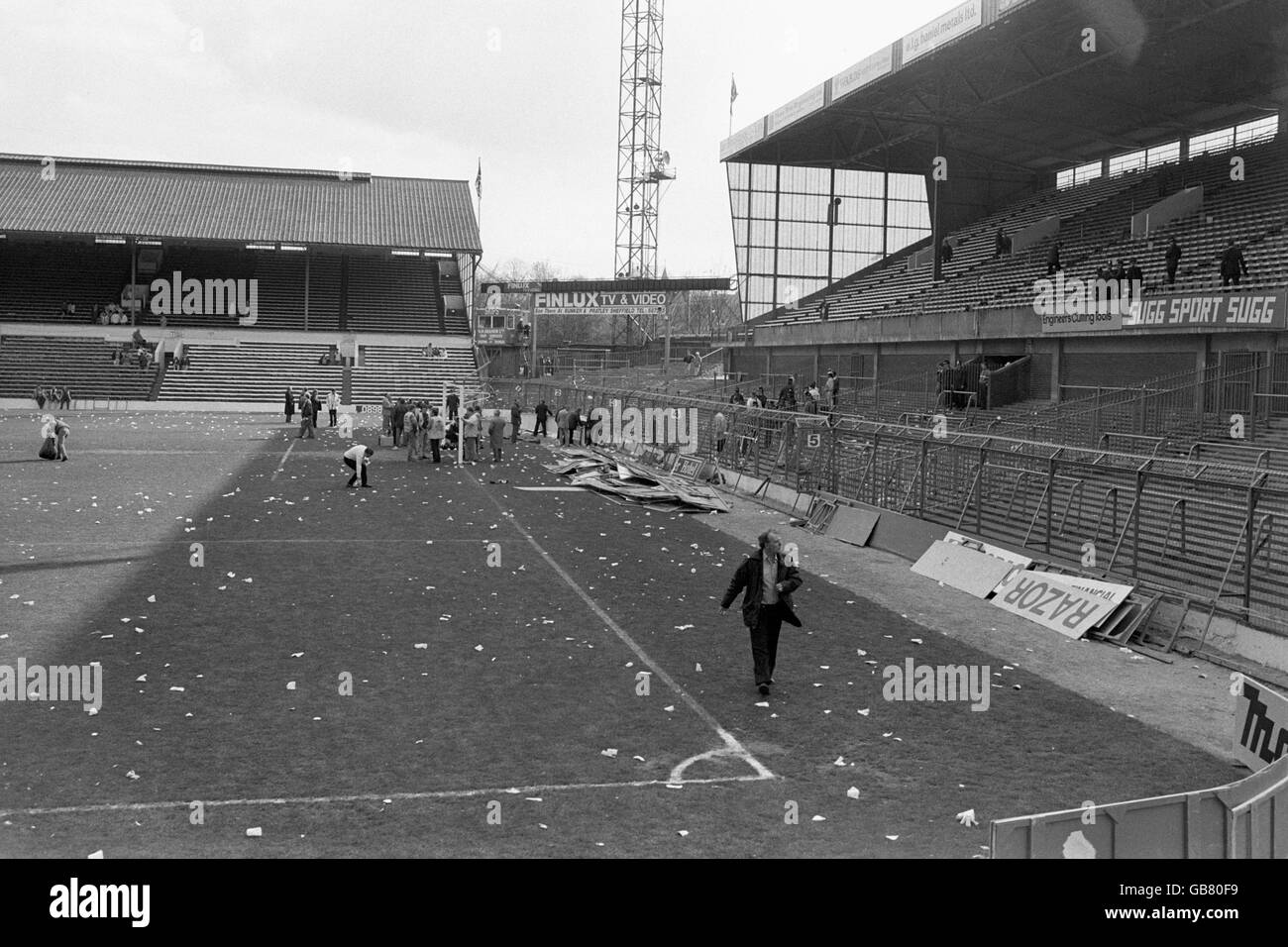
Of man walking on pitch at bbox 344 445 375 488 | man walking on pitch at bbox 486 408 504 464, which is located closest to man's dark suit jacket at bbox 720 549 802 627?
man walking on pitch at bbox 344 445 375 488

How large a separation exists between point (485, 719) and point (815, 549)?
12869mm

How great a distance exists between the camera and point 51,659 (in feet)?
41.1

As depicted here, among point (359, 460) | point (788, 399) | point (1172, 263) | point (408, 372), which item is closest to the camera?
point (359, 460)

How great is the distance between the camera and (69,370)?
67000mm

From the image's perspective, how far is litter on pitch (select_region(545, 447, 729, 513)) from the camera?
92.0ft

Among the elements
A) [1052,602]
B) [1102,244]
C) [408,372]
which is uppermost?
[1102,244]

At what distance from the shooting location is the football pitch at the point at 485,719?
838cm

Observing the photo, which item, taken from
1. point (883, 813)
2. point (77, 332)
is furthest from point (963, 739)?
point (77, 332)

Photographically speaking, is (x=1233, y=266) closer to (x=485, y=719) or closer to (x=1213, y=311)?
(x=1213, y=311)

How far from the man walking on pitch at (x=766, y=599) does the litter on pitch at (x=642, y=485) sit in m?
15.4

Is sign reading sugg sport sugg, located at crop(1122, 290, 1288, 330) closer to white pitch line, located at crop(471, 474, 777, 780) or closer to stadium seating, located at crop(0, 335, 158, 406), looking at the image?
white pitch line, located at crop(471, 474, 777, 780)

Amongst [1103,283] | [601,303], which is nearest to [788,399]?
[1103,283]

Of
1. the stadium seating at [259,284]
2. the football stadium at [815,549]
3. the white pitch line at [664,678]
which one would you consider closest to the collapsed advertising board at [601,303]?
the football stadium at [815,549]

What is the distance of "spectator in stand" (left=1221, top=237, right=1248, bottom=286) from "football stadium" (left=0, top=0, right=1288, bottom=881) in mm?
254
